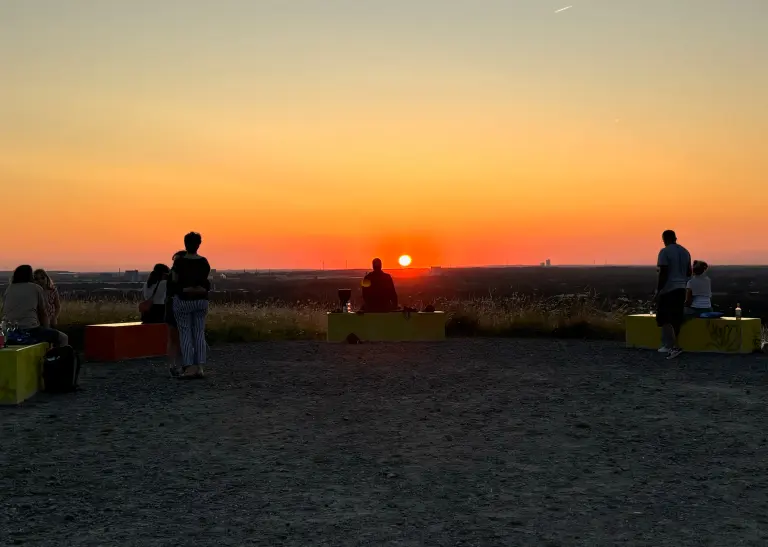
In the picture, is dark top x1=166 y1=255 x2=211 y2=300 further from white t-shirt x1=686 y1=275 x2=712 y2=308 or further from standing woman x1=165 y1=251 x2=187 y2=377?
white t-shirt x1=686 y1=275 x2=712 y2=308

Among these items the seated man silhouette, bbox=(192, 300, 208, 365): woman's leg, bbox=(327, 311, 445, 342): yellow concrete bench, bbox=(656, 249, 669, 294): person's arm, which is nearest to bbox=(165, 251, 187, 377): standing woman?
bbox=(192, 300, 208, 365): woman's leg

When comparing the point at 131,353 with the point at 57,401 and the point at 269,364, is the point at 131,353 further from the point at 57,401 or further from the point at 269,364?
the point at 57,401

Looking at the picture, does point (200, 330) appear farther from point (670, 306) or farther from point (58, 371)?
point (670, 306)

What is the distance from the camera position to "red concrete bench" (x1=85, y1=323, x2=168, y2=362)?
13.6 m

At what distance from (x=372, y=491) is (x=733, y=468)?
290 centimetres

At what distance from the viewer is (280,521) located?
4770 millimetres

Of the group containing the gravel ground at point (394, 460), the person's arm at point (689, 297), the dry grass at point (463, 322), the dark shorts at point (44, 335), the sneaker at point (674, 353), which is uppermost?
the person's arm at point (689, 297)

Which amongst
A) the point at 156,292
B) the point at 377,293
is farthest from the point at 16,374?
the point at 377,293

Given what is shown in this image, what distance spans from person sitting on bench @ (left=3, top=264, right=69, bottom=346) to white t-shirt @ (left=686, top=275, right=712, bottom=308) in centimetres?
1084

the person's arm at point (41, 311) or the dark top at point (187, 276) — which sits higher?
the dark top at point (187, 276)

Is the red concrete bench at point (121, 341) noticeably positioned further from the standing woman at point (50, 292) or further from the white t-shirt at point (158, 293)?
the standing woman at point (50, 292)

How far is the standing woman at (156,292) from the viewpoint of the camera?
13.8m

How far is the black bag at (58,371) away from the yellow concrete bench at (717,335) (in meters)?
10.2

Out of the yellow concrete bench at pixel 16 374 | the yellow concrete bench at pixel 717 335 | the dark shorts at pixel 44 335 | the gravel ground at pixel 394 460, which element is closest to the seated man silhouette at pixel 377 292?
the gravel ground at pixel 394 460
